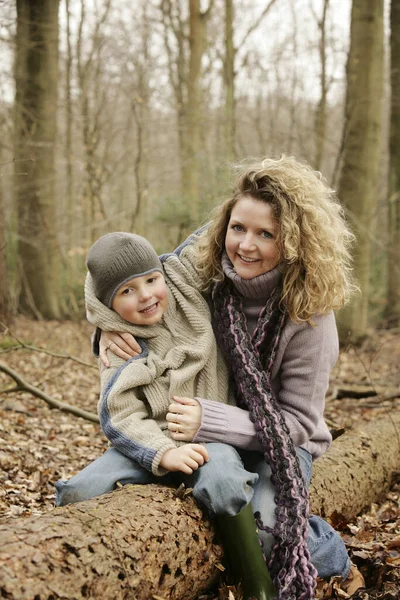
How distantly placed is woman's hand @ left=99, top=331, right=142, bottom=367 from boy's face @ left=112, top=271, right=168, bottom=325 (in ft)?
0.30

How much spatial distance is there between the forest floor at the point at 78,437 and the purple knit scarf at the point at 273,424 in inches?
10.9

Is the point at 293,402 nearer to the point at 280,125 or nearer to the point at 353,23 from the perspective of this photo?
the point at 353,23

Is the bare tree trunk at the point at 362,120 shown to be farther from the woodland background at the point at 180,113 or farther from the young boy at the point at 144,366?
the young boy at the point at 144,366

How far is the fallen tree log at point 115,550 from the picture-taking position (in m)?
2.01

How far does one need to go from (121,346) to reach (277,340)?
30.2 inches

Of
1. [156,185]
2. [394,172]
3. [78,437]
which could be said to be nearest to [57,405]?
[78,437]

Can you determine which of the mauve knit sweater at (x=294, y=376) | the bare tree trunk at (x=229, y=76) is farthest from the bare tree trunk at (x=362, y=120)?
the mauve knit sweater at (x=294, y=376)

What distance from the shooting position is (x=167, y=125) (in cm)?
2048

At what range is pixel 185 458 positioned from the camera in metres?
2.62

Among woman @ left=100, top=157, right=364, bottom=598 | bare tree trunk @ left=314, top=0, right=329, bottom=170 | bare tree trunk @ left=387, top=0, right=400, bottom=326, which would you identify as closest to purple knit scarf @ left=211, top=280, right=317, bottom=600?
woman @ left=100, top=157, right=364, bottom=598

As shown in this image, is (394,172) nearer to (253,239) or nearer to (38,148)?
(38,148)

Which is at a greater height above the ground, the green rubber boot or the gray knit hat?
the gray knit hat

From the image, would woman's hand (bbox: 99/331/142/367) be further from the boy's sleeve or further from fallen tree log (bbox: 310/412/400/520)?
fallen tree log (bbox: 310/412/400/520)

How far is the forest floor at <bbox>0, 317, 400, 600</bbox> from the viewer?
304 centimetres
